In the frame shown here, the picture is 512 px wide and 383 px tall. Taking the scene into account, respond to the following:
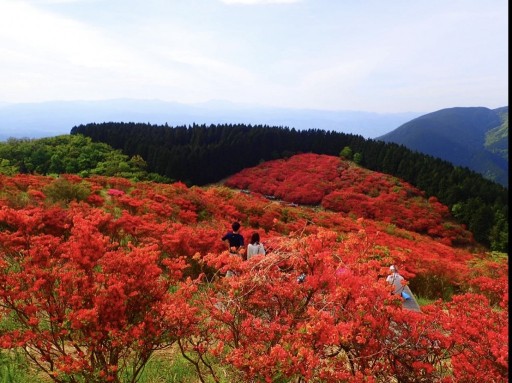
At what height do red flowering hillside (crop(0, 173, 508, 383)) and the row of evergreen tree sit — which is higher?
red flowering hillside (crop(0, 173, 508, 383))

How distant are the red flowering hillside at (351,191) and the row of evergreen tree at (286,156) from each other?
6.11ft

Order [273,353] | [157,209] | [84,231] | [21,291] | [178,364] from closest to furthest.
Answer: [273,353] → [21,291] → [84,231] → [178,364] → [157,209]

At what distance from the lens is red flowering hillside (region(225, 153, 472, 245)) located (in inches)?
1353

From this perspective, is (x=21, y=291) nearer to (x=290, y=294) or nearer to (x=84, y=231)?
(x=84, y=231)

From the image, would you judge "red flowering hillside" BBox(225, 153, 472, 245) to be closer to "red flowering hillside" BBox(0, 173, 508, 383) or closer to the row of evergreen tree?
the row of evergreen tree

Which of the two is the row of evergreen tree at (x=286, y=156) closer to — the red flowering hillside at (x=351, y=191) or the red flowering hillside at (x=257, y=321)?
the red flowering hillside at (x=351, y=191)

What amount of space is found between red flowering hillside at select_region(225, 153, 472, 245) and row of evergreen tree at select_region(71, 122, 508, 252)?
6.11 ft

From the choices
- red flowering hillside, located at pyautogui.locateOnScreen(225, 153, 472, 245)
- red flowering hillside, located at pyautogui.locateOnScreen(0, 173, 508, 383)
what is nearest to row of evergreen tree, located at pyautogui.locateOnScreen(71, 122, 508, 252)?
red flowering hillside, located at pyautogui.locateOnScreen(225, 153, 472, 245)

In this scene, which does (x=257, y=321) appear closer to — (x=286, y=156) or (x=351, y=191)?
(x=351, y=191)

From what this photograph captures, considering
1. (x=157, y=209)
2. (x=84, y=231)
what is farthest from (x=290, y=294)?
(x=157, y=209)

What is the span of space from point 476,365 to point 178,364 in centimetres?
368

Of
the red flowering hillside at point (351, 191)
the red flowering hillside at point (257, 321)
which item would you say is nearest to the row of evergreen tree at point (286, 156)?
the red flowering hillside at point (351, 191)

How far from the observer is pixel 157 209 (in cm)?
1290

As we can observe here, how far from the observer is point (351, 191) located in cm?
4078
